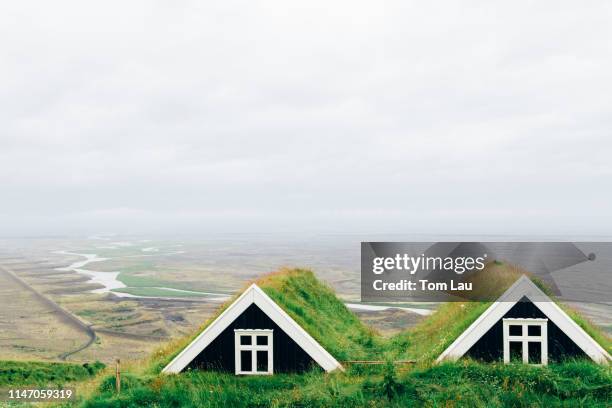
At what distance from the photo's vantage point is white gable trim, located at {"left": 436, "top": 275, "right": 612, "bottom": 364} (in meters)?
11.6

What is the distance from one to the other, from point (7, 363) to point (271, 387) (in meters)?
19.7

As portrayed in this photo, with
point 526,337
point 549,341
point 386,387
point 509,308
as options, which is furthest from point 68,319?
point 549,341

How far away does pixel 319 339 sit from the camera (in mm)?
13359

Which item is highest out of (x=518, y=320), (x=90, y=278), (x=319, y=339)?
(x=518, y=320)

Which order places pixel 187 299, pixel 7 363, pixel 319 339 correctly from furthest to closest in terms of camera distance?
1. pixel 187 299
2. pixel 7 363
3. pixel 319 339

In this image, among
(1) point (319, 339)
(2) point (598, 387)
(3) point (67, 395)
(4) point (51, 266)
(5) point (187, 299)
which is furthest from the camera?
(4) point (51, 266)

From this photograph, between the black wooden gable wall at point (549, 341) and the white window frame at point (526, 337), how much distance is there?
0.10 m

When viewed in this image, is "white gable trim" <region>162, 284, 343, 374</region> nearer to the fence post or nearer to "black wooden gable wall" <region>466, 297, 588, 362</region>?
the fence post

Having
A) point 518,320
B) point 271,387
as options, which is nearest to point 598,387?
point 518,320

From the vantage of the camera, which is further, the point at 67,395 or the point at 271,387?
the point at 67,395

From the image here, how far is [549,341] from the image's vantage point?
11.8 m

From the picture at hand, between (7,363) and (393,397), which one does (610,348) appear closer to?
(393,397)

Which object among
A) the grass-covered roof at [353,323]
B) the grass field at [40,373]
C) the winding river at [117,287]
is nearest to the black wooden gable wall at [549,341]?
the grass-covered roof at [353,323]

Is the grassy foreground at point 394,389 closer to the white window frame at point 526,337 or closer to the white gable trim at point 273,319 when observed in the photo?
the white window frame at point 526,337
